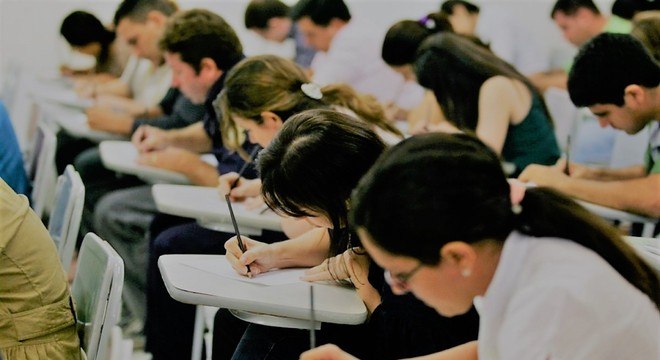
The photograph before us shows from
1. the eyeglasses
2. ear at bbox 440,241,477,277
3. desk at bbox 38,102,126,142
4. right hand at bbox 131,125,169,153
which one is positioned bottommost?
desk at bbox 38,102,126,142

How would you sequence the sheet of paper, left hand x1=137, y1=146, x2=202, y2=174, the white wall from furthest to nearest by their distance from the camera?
the white wall < left hand x1=137, y1=146, x2=202, y2=174 < the sheet of paper

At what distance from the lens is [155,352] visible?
7.94 ft

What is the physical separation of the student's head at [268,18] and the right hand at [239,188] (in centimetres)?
245

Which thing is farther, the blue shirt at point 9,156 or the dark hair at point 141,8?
the dark hair at point 141,8

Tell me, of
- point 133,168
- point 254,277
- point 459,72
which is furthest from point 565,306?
point 133,168

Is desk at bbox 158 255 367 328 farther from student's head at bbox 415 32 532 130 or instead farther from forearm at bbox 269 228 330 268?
student's head at bbox 415 32 532 130

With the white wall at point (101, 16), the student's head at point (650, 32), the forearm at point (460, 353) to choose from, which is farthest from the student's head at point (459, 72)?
the white wall at point (101, 16)

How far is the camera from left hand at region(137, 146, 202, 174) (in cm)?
278

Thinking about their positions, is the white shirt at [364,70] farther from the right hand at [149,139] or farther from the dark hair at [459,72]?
the dark hair at [459,72]

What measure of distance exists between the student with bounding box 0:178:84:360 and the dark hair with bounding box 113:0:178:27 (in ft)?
8.39

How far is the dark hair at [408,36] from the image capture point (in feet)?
10.8

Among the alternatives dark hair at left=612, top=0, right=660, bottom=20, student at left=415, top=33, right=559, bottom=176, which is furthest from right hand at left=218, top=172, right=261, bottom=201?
dark hair at left=612, top=0, right=660, bottom=20

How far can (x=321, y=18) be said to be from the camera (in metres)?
4.11

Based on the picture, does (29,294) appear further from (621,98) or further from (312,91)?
(621,98)
